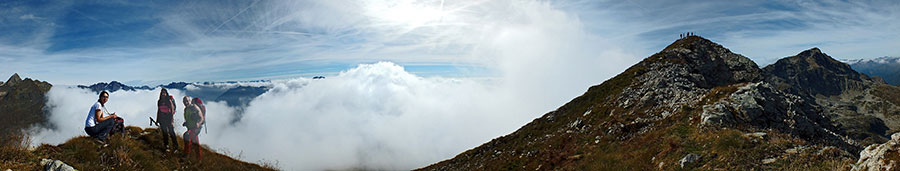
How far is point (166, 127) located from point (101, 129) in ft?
8.01

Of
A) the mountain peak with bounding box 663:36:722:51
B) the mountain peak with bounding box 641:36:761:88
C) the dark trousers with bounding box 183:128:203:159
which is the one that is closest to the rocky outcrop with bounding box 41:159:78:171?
the dark trousers with bounding box 183:128:203:159

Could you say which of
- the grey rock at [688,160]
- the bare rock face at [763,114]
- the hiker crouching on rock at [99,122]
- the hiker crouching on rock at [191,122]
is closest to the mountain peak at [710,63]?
the bare rock face at [763,114]

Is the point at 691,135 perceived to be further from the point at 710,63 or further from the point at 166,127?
the point at 710,63

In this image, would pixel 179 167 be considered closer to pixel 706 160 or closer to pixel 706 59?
pixel 706 160

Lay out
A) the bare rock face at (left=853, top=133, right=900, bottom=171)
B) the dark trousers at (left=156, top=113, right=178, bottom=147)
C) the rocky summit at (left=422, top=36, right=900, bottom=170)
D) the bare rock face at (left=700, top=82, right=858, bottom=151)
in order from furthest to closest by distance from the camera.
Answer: the bare rock face at (left=700, top=82, right=858, bottom=151) < the dark trousers at (left=156, top=113, right=178, bottom=147) < the rocky summit at (left=422, top=36, right=900, bottom=170) < the bare rock face at (left=853, top=133, right=900, bottom=171)

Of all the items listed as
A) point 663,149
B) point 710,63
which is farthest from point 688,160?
point 710,63

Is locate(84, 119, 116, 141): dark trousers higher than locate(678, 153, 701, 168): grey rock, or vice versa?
locate(84, 119, 116, 141): dark trousers

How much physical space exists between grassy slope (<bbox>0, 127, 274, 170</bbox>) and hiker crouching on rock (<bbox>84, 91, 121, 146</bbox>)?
0.47m

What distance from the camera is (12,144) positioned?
13.0 meters

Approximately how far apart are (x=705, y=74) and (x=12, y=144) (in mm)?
79720

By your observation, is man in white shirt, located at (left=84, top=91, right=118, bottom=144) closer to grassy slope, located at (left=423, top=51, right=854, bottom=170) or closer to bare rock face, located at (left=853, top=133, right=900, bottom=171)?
grassy slope, located at (left=423, top=51, right=854, bottom=170)

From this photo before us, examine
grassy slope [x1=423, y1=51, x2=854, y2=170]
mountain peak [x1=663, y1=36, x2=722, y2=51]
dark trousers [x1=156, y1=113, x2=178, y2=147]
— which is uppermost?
mountain peak [x1=663, y1=36, x2=722, y2=51]

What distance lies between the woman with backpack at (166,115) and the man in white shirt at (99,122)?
1797mm

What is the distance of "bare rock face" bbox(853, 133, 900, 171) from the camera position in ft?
29.5
